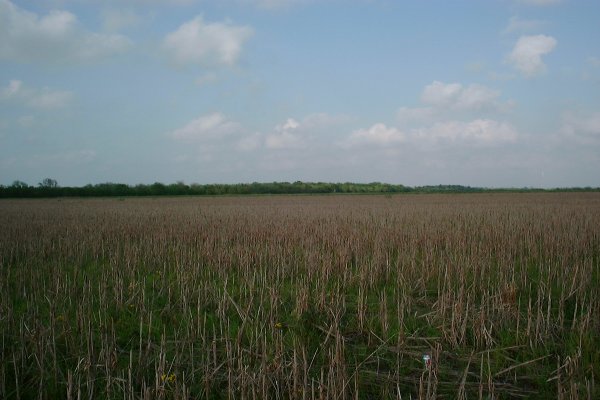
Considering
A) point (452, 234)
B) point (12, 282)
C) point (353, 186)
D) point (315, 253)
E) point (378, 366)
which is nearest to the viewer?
point (378, 366)

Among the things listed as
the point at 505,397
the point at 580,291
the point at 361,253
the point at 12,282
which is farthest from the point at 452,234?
the point at 12,282

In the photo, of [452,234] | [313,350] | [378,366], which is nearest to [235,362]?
[313,350]

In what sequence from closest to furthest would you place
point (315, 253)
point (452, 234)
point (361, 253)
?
point (315, 253)
point (361, 253)
point (452, 234)

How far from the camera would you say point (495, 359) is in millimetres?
3672

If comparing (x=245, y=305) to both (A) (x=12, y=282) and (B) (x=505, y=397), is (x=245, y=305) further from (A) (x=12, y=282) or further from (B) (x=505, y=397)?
(A) (x=12, y=282)

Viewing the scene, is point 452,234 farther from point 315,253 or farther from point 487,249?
point 315,253

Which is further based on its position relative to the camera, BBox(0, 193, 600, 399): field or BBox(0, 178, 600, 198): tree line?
BBox(0, 178, 600, 198): tree line

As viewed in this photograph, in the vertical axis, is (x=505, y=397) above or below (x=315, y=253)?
below

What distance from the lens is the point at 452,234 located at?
33.3ft

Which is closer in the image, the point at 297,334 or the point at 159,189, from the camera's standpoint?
the point at 297,334

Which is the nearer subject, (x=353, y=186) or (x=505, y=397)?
(x=505, y=397)

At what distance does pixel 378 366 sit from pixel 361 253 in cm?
453

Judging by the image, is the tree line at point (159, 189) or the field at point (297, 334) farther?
the tree line at point (159, 189)

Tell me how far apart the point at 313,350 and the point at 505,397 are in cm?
155
